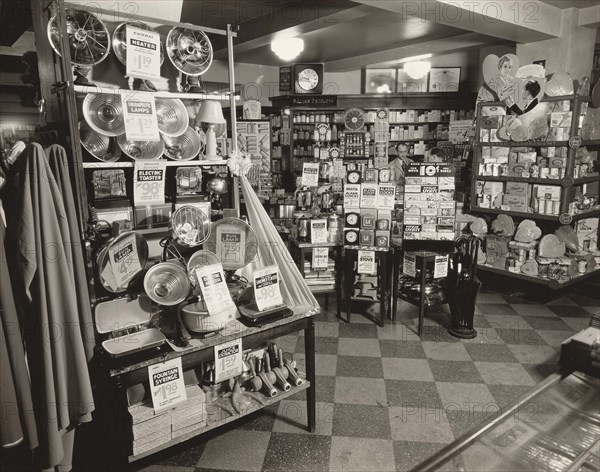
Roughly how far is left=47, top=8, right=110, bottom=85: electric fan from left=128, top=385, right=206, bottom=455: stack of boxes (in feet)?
5.91

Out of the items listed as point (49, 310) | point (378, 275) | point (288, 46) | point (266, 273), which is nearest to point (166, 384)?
point (49, 310)

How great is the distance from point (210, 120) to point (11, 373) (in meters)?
1.84

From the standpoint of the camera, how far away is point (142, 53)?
2611mm

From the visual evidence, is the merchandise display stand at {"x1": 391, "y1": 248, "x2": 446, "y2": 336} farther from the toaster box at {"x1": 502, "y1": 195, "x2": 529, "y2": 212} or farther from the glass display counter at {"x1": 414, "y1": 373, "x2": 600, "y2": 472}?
the glass display counter at {"x1": 414, "y1": 373, "x2": 600, "y2": 472}

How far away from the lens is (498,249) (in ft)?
18.4

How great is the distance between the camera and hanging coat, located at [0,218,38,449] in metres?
1.81

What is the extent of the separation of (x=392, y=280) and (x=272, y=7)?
4.44 m

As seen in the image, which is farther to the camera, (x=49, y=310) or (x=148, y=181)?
(x=148, y=181)

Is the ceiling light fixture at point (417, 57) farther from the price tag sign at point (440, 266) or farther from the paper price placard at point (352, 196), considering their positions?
the price tag sign at point (440, 266)

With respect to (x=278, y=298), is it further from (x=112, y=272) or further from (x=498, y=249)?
(x=498, y=249)

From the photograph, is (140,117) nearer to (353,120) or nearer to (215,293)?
(215,293)

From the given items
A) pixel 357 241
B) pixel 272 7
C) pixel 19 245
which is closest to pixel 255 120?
pixel 272 7

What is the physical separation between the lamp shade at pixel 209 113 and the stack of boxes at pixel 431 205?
7.30ft

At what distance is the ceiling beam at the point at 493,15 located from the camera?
15.6 ft
